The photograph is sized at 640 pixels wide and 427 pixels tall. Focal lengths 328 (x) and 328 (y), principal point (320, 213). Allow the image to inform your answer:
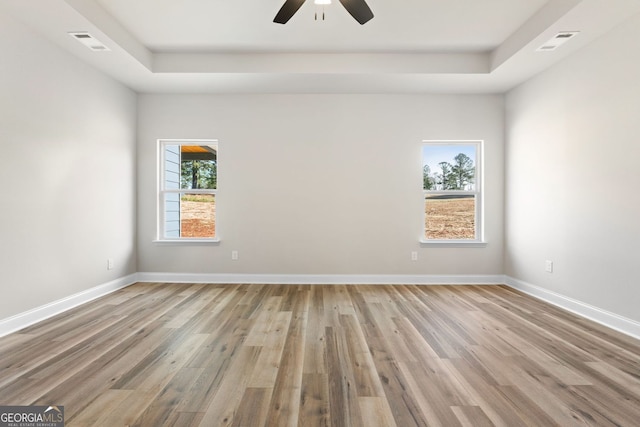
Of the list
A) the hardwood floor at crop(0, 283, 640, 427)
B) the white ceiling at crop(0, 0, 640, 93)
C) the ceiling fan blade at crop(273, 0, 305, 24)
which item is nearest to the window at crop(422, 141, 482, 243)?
the white ceiling at crop(0, 0, 640, 93)

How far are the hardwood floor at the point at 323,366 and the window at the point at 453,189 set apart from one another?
1467 millimetres

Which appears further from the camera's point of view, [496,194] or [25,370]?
[496,194]

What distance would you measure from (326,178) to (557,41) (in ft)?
9.62

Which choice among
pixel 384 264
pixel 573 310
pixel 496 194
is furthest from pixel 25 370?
pixel 496 194

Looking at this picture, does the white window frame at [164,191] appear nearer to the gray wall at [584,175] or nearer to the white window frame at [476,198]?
the white window frame at [476,198]

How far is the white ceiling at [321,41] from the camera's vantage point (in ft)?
9.68

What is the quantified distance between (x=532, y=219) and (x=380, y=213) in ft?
6.21

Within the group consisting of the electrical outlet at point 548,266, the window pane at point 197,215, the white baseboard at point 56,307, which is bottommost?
the white baseboard at point 56,307

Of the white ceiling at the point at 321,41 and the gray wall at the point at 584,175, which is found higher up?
the white ceiling at the point at 321,41

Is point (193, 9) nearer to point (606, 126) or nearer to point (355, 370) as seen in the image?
point (355, 370)

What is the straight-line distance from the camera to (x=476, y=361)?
2252 millimetres

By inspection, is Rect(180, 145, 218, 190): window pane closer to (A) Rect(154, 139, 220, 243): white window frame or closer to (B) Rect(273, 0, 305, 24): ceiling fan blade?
(A) Rect(154, 139, 220, 243): white window frame

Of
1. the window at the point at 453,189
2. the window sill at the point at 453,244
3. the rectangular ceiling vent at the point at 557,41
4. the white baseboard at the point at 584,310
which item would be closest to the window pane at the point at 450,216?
the window at the point at 453,189

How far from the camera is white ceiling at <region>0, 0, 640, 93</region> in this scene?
2.95m
